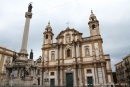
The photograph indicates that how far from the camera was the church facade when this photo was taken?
20.5 m

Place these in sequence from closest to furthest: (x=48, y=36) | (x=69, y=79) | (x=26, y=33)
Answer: (x=26, y=33) → (x=69, y=79) → (x=48, y=36)

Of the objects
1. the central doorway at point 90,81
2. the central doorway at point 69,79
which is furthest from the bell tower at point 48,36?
the central doorway at point 90,81

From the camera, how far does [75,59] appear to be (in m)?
22.4

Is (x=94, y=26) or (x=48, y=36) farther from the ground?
(x=94, y=26)

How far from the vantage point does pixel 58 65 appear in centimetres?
2333

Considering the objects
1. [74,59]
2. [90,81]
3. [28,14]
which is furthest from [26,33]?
[90,81]

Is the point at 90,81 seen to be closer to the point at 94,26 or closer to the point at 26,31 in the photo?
the point at 94,26

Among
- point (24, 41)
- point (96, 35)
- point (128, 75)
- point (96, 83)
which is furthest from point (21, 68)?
point (128, 75)

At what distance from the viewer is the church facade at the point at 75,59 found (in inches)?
808

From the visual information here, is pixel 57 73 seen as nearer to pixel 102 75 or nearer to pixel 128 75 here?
pixel 102 75

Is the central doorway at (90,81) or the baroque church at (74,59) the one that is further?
the baroque church at (74,59)

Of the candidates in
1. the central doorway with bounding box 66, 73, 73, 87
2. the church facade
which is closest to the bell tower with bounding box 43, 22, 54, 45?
the church facade

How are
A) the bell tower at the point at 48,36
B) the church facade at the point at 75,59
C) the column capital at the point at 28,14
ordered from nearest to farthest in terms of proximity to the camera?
the column capital at the point at 28,14 → the church facade at the point at 75,59 → the bell tower at the point at 48,36

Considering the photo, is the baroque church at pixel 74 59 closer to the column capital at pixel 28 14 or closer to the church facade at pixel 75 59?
the church facade at pixel 75 59
